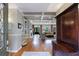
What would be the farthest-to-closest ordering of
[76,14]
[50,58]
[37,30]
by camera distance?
1. [37,30]
2. [76,14]
3. [50,58]

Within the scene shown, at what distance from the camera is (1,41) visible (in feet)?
7.50

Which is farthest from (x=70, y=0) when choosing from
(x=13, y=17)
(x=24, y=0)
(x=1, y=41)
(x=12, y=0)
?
(x=13, y=17)

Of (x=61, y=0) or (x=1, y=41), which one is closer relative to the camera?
(x=61, y=0)

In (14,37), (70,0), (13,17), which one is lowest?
(14,37)

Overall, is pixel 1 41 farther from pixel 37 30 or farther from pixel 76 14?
pixel 37 30

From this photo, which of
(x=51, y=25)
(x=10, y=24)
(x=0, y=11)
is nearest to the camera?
(x=0, y=11)

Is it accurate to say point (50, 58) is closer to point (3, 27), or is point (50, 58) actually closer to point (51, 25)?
point (3, 27)

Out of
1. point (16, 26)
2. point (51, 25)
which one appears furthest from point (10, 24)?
point (51, 25)

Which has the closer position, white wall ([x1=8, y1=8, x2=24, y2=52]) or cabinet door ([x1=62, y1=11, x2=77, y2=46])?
cabinet door ([x1=62, y1=11, x2=77, y2=46])

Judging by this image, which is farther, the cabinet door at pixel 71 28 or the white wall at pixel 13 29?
the white wall at pixel 13 29

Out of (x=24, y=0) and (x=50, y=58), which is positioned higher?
(x=24, y=0)

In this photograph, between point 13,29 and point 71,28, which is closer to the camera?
point 71,28

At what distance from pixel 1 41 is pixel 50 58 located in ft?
5.23

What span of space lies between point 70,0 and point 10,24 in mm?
5599
